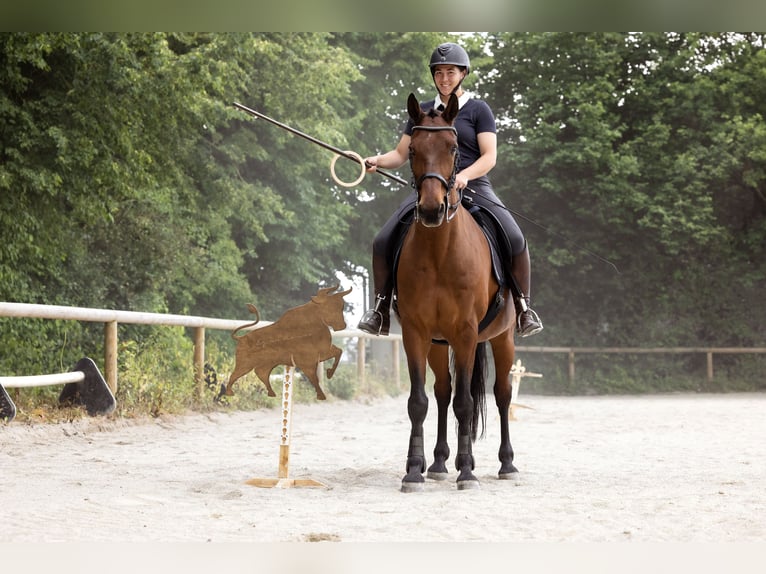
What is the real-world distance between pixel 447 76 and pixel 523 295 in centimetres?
133

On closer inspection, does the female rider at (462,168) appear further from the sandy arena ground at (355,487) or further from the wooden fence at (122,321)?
the wooden fence at (122,321)

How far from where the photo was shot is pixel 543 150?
21562 millimetres

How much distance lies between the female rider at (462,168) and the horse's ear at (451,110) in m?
0.29

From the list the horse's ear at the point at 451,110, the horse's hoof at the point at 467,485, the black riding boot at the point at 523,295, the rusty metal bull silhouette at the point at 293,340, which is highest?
the horse's ear at the point at 451,110

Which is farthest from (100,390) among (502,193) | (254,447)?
(502,193)

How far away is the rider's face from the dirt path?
2176 millimetres

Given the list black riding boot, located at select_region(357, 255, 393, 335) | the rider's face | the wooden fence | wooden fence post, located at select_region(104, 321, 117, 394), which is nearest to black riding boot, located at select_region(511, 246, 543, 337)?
black riding boot, located at select_region(357, 255, 393, 335)

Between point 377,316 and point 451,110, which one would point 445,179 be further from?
point 377,316

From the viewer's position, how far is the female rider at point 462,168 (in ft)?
17.4

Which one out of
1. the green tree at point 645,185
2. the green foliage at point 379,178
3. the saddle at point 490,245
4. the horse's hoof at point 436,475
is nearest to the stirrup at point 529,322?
the saddle at point 490,245

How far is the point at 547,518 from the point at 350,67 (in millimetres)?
13449

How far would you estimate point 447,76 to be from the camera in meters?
5.30

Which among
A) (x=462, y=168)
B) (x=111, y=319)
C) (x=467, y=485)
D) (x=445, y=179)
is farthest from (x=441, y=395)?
(x=111, y=319)

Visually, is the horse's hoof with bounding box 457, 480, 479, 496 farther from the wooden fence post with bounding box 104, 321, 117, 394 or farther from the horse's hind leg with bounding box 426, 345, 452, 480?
the wooden fence post with bounding box 104, 321, 117, 394
